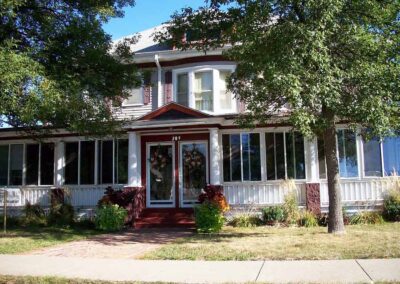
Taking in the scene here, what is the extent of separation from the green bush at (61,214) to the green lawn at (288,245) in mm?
6074

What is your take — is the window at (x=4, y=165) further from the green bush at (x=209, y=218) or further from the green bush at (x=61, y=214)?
the green bush at (x=209, y=218)

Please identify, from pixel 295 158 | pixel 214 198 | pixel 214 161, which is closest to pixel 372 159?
pixel 295 158

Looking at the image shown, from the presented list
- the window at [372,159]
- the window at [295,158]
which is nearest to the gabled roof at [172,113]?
the window at [295,158]

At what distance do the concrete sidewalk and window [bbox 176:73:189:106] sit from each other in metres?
10.9

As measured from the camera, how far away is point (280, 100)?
12.8 m

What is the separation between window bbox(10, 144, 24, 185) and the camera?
67.2 ft

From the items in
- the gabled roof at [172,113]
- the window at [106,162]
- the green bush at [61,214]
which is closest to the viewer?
the gabled roof at [172,113]

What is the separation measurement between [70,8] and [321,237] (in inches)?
372

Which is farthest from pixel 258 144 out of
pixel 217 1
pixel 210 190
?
pixel 217 1

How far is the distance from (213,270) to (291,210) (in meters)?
8.00

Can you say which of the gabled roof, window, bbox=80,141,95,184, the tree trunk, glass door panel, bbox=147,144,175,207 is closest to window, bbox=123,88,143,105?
window, bbox=80,141,95,184

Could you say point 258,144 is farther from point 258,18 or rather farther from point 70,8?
point 70,8

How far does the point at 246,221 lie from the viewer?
16.4m

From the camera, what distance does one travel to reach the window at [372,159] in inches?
682
